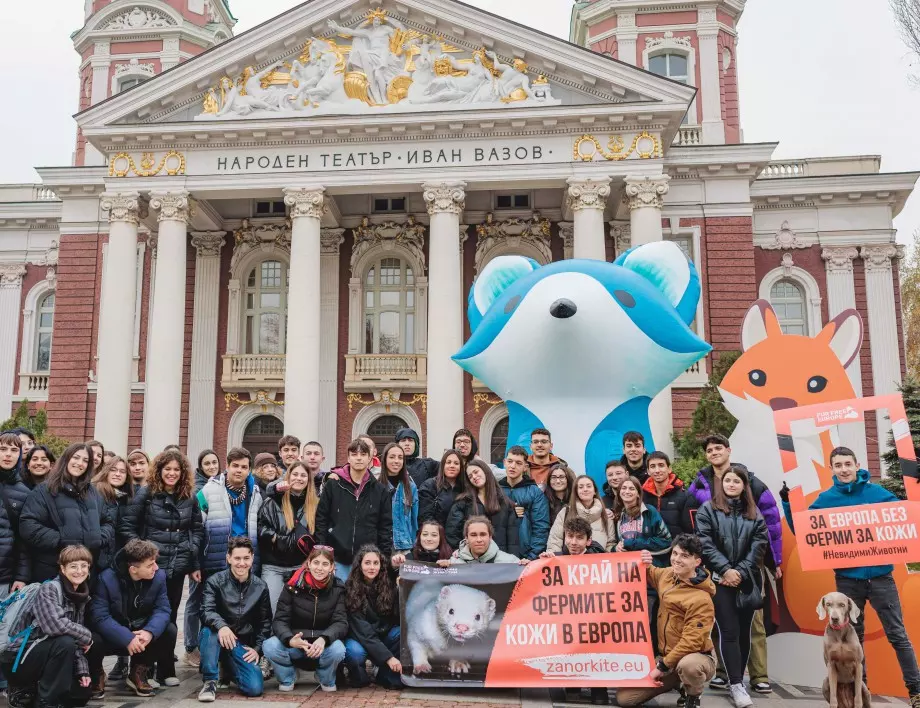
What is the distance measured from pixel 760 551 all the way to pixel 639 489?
112cm

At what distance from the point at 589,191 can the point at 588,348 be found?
12789mm

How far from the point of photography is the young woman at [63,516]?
6.91 meters

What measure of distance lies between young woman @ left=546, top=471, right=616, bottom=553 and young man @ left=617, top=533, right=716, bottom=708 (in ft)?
2.74

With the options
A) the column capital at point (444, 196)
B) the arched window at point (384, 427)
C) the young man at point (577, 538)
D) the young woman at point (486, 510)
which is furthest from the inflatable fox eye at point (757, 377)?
the arched window at point (384, 427)

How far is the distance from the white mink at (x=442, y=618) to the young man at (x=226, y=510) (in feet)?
6.25

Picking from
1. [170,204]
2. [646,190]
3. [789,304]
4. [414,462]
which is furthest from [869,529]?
[789,304]

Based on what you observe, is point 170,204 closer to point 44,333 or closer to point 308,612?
point 44,333

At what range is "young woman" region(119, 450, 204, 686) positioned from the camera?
7.69 m

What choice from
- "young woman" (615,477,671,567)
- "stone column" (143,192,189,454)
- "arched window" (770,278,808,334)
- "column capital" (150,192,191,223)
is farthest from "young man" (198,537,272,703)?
"arched window" (770,278,808,334)

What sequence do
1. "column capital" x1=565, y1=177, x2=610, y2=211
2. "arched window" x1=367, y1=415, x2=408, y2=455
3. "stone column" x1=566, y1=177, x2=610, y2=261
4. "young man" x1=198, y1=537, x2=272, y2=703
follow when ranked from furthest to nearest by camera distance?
"arched window" x1=367, y1=415, x2=408, y2=455
"column capital" x1=565, y1=177, x2=610, y2=211
"stone column" x1=566, y1=177, x2=610, y2=261
"young man" x1=198, y1=537, x2=272, y2=703

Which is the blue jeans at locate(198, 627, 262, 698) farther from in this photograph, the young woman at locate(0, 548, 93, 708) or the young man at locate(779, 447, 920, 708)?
the young man at locate(779, 447, 920, 708)

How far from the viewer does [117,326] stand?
69.6 feet

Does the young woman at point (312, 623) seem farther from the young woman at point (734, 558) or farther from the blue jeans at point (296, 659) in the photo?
the young woman at point (734, 558)

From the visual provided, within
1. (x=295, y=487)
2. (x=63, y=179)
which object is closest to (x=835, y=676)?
(x=295, y=487)
